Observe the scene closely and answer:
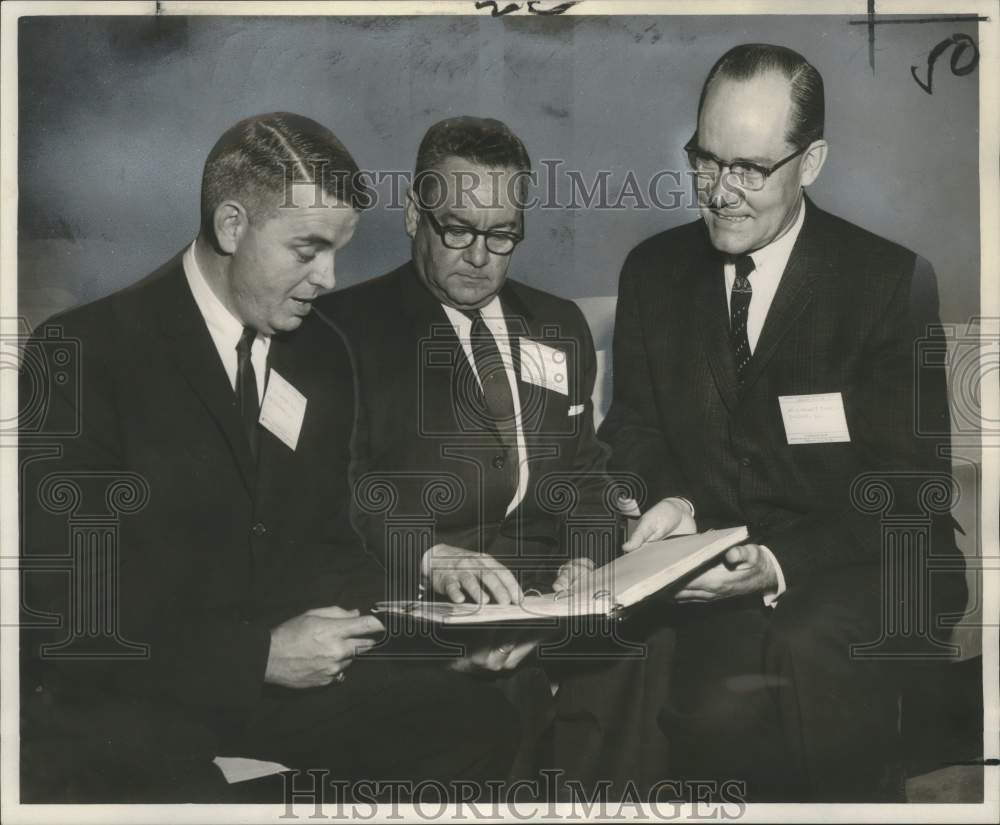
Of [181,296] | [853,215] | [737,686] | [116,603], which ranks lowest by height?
[737,686]

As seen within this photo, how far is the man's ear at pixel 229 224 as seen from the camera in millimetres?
4016

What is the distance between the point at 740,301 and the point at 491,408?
0.87 m

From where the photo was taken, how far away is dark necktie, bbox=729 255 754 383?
414cm

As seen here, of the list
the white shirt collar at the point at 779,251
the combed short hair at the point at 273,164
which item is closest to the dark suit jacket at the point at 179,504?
the combed short hair at the point at 273,164

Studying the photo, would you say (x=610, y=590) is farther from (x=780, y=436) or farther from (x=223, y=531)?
(x=223, y=531)

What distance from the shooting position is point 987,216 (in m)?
4.18

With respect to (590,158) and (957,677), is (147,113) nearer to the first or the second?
(590,158)

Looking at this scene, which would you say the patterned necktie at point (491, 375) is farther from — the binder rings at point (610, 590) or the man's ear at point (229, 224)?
the man's ear at point (229, 224)

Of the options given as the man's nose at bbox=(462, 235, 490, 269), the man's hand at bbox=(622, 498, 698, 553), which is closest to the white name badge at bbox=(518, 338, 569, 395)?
the man's nose at bbox=(462, 235, 490, 269)

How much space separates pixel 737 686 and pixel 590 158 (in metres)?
1.74

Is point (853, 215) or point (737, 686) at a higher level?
point (853, 215)

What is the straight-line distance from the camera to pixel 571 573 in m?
4.04

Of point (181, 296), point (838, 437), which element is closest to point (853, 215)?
point (838, 437)

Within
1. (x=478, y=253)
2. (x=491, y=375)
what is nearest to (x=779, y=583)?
(x=491, y=375)
